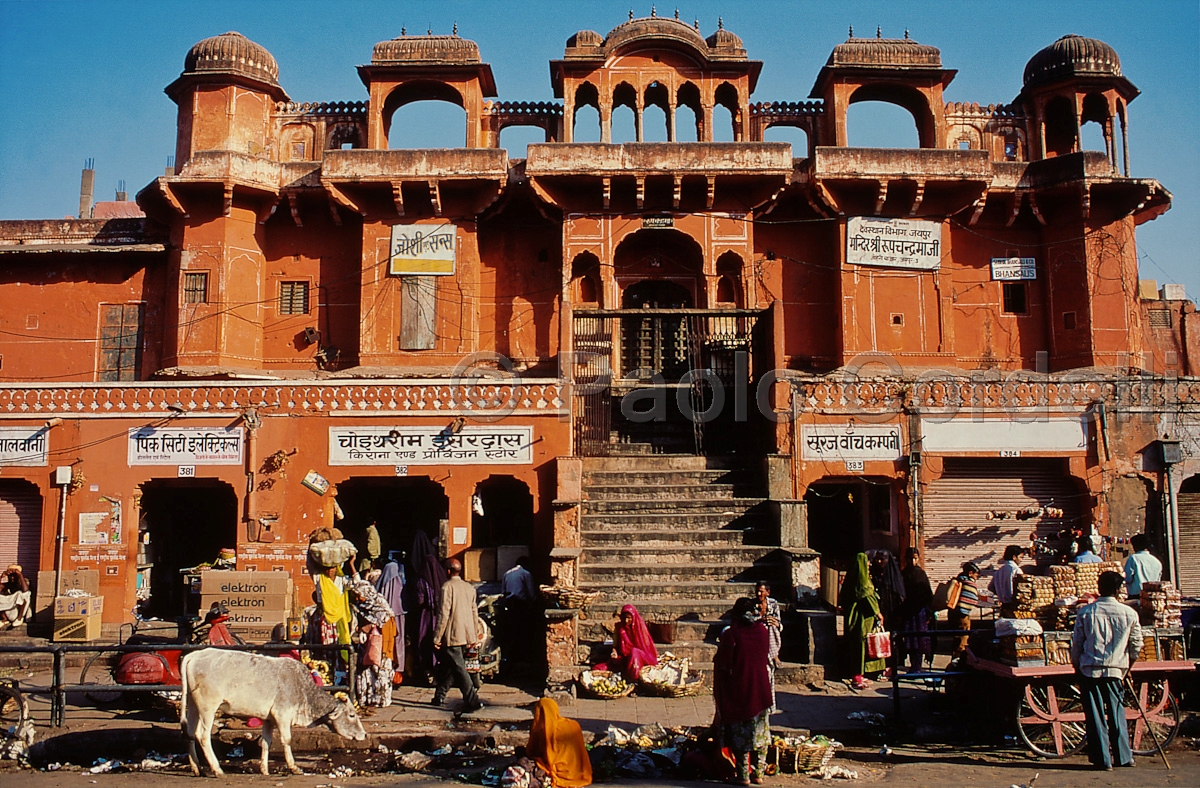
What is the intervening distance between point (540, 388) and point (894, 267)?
835 cm

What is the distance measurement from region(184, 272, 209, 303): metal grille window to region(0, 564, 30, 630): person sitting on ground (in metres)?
5.97

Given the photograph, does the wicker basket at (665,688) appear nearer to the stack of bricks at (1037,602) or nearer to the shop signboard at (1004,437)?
the stack of bricks at (1037,602)

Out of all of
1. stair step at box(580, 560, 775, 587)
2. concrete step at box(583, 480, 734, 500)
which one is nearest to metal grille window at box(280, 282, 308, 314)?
concrete step at box(583, 480, 734, 500)

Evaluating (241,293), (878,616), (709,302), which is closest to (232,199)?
(241,293)

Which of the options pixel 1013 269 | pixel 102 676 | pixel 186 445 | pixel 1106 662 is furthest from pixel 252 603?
pixel 1013 269

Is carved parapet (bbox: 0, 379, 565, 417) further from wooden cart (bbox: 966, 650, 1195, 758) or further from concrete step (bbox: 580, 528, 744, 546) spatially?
wooden cart (bbox: 966, 650, 1195, 758)

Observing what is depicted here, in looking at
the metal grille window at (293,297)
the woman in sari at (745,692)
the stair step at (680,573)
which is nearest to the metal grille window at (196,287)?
the metal grille window at (293,297)

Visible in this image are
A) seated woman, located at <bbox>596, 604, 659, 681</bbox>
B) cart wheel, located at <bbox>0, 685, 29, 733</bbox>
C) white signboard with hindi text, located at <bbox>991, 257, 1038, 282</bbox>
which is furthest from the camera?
white signboard with hindi text, located at <bbox>991, 257, 1038, 282</bbox>

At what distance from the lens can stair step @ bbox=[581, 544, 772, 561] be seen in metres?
11.7

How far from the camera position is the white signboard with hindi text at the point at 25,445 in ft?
47.0

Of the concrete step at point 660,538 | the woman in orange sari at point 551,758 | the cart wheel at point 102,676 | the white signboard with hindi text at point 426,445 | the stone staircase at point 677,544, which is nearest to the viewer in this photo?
the woman in orange sari at point 551,758

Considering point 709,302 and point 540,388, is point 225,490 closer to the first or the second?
point 540,388

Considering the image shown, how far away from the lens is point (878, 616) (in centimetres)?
1021

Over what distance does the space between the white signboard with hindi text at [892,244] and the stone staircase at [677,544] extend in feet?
22.1
